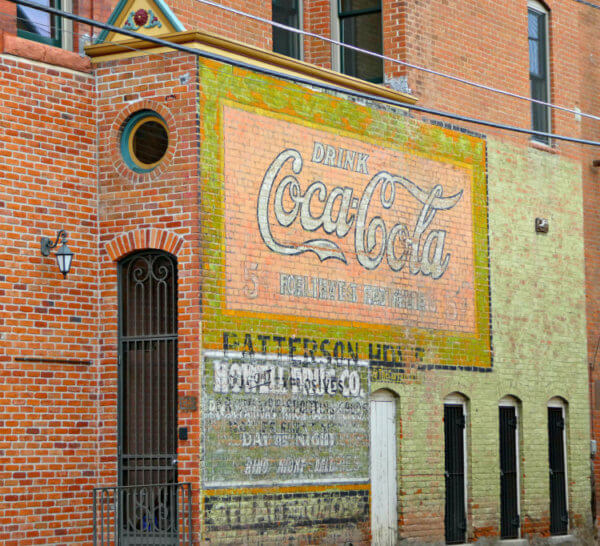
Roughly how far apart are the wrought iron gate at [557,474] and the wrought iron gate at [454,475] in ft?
8.31

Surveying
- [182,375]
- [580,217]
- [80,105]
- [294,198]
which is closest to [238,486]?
[182,375]

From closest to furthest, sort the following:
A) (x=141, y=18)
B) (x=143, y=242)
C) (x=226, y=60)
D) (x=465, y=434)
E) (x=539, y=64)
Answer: (x=226, y=60)
(x=143, y=242)
(x=141, y=18)
(x=465, y=434)
(x=539, y=64)

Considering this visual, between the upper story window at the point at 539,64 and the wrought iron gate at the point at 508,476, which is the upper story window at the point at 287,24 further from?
the wrought iron gate at the point at 508,476

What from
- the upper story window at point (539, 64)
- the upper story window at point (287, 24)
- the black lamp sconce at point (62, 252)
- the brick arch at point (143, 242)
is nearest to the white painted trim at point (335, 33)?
the upper story window at point (287, 24)

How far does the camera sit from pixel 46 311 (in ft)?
45.4

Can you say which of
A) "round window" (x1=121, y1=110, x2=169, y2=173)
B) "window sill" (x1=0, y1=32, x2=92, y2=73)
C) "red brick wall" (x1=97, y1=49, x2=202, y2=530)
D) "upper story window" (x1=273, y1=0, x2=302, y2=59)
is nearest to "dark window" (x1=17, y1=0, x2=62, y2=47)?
"window sill" (x1=0, y1=32, x2=92, y2=73)

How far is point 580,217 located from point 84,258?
401 inches

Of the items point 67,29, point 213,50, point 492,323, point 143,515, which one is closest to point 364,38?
point 492,323

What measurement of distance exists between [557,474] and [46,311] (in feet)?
32.5

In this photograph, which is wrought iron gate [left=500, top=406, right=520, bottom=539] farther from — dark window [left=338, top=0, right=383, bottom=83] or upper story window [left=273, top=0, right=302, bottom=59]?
upper story window [left=273, top=0, right=302, bottom=59]

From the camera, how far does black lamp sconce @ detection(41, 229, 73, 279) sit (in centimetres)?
1377

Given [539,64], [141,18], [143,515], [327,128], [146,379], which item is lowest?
[143,515]

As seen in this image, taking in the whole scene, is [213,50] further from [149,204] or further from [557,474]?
[557,474]

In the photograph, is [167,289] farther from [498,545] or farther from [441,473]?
[498,545]
